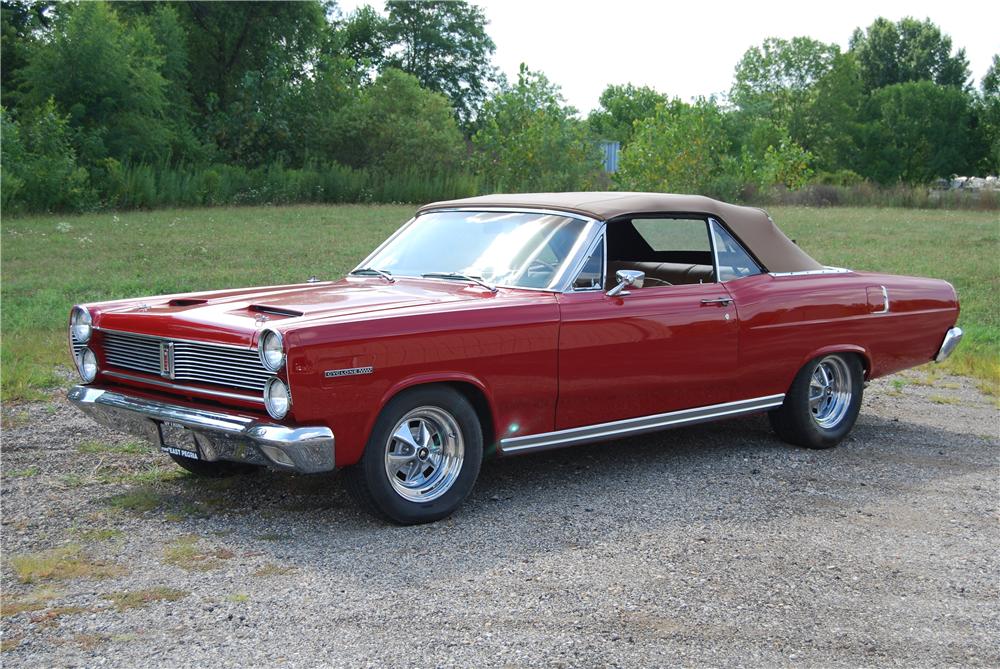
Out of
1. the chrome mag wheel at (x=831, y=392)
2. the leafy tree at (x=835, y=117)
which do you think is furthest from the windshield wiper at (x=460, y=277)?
the leafy tree at (x=835, y=117)

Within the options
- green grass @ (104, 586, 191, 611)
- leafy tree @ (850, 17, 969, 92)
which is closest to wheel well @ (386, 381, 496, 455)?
green grass @ (104, 586, 191, 611)

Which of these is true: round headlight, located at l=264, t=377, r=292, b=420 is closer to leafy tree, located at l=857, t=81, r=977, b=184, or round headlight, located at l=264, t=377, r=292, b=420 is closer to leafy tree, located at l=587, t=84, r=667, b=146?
leafy tree, located at l=857, t=81, r=977, b=184

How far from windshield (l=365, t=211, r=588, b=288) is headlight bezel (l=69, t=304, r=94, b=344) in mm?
1684

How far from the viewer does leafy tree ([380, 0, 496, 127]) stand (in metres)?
70.2

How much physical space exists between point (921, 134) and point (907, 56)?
47.6ft

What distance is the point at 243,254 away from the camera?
21.7 metres

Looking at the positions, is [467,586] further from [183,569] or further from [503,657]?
[183,569]

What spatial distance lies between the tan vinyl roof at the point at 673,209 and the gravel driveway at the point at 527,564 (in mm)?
1299

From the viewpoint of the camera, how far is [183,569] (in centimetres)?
482

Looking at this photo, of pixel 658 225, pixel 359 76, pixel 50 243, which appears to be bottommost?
pixel 50 243

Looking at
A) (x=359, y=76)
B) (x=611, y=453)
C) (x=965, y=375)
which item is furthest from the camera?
(x=359, y=76)

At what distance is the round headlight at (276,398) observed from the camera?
5.02m

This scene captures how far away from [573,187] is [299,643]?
38.2m

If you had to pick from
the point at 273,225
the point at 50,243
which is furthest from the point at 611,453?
the point at 273,225
